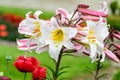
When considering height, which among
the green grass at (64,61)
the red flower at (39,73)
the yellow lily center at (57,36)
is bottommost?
the green grass at (64,61)

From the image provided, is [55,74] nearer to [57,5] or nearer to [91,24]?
[91,24]

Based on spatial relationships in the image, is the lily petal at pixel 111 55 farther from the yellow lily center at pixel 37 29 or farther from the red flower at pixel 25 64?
the red flower at pixel 25 64

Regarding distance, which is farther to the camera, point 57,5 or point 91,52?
point 57,5

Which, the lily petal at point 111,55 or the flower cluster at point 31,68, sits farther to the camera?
the flower cluster at point 31,68

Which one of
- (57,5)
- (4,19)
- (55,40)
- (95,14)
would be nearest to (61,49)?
(55,40)

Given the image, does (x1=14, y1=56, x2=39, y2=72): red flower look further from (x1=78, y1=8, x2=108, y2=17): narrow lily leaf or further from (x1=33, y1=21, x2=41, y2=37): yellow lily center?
(x1=78, y1=8, x2=108, y2=17): narrow lily leaf

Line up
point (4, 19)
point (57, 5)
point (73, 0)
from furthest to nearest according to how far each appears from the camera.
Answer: point (73, 0), point (57, 5), point (4, 19)

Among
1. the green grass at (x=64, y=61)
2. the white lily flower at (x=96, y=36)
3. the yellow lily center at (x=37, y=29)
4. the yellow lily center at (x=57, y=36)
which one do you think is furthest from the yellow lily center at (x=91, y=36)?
the green grass at (x=64, y=61)

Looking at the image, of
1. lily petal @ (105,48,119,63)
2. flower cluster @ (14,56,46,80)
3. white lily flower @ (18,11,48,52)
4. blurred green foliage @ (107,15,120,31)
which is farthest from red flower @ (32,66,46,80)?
blurred green foliage @ (107,15,120,31)
